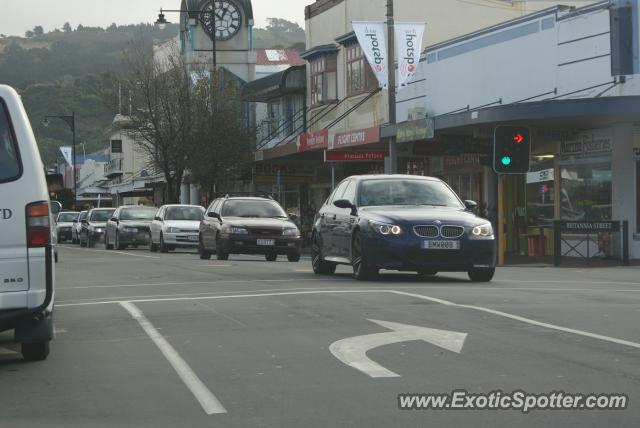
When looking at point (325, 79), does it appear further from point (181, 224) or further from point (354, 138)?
point (181, 224)

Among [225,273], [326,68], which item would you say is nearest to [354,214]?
[225,273]

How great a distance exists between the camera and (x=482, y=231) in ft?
53.7

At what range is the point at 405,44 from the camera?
34.3m

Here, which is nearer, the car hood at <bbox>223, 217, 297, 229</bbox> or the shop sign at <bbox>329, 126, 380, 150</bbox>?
the car hood at <bbox>223, 217, 297, 229</bbox>

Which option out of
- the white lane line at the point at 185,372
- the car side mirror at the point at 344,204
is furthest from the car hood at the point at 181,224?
the white lane line at the point at 185,372

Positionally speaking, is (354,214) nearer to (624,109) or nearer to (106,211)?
(624,109)

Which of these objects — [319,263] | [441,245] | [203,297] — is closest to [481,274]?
[441,245]

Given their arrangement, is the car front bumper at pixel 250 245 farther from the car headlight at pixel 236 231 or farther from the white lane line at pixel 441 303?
the white lane line at pixel 441 303

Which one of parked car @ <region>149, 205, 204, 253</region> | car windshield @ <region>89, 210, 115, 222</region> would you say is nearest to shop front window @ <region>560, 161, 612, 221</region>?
parked car @ <region>149, 205, 204, 253</region>

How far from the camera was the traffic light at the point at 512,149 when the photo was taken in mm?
26453

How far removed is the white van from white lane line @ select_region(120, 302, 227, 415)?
1.09 metres

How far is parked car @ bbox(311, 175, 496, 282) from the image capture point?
1611 centimetres

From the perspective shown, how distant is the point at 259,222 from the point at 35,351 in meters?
18.2

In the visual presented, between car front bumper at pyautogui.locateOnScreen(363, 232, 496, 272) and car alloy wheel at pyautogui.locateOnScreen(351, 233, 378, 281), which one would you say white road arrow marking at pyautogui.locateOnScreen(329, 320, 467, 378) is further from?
car alloy wheel at pyautogui.locateOnScreen(351, 233, 378, 281)
